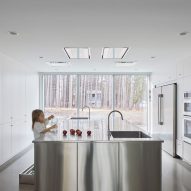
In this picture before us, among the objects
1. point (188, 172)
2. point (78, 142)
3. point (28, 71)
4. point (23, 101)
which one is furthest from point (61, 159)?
point (28, 71)

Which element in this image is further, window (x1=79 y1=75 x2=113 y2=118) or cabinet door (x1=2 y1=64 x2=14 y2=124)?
window (x1=79 y1=75 x2=113 y2=118)

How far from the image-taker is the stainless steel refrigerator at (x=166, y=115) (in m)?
6.08

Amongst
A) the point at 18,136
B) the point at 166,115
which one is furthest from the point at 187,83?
the point at 18,136

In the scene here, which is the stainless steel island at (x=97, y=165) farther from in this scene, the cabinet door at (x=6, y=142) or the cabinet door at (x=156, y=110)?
the cabinet door at (x=156, y=110)

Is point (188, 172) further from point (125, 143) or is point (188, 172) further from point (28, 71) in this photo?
point (28, 71)

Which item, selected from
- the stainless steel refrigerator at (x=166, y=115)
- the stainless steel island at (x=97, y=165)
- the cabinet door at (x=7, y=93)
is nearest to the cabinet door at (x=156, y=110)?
the stainless steel refrigerator at (x=166, y=115)

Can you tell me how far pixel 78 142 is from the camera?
111 inches

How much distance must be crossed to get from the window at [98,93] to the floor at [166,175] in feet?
10.5

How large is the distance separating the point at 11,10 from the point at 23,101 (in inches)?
171

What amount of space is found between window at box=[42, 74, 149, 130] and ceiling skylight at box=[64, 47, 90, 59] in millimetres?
3328

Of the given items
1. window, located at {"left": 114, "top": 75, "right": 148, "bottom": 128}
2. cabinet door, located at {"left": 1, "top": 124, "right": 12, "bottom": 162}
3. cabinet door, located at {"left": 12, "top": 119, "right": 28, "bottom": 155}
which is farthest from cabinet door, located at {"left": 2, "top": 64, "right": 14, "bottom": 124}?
window, located at {"left": 114, "top": 75, "right": 148, "bottom": 128}

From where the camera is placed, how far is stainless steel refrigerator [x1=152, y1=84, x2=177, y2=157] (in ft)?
19.9

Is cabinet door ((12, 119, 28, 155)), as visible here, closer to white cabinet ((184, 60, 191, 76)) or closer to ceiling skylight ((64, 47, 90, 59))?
ceiling skylight ((64, 47, 90, 59))

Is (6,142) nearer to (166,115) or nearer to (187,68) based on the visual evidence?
(166,115)
